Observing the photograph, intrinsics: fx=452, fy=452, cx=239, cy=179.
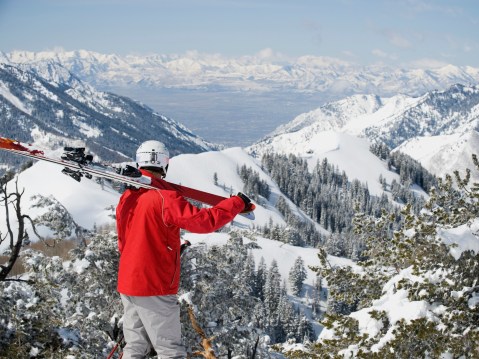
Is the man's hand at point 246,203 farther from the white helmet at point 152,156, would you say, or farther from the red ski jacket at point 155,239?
the white helmet at point 152,156

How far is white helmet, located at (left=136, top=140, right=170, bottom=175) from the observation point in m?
6.63

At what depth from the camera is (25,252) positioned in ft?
43.0

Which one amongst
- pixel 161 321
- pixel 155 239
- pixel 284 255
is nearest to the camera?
pixel 155 239

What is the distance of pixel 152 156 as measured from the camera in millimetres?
6637

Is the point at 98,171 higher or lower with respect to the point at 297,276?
higher

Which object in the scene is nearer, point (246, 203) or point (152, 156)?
point (246, 203)

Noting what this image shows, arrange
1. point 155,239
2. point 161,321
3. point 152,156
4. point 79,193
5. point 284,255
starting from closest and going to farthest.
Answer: point 155,239 → point 161,321 → point 152,156 → point 79,193 → point 284,255

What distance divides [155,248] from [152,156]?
1344 millimetres

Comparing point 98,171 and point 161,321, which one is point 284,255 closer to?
point 161,321

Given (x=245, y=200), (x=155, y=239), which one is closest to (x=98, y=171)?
(x=155, y=239)

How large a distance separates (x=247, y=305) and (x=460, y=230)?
32.8 ft

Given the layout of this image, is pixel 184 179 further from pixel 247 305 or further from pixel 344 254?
pixel 247 305

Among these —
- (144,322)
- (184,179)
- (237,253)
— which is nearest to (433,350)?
(144,322)

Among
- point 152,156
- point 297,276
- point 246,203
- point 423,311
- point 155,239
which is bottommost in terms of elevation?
point 297,276
